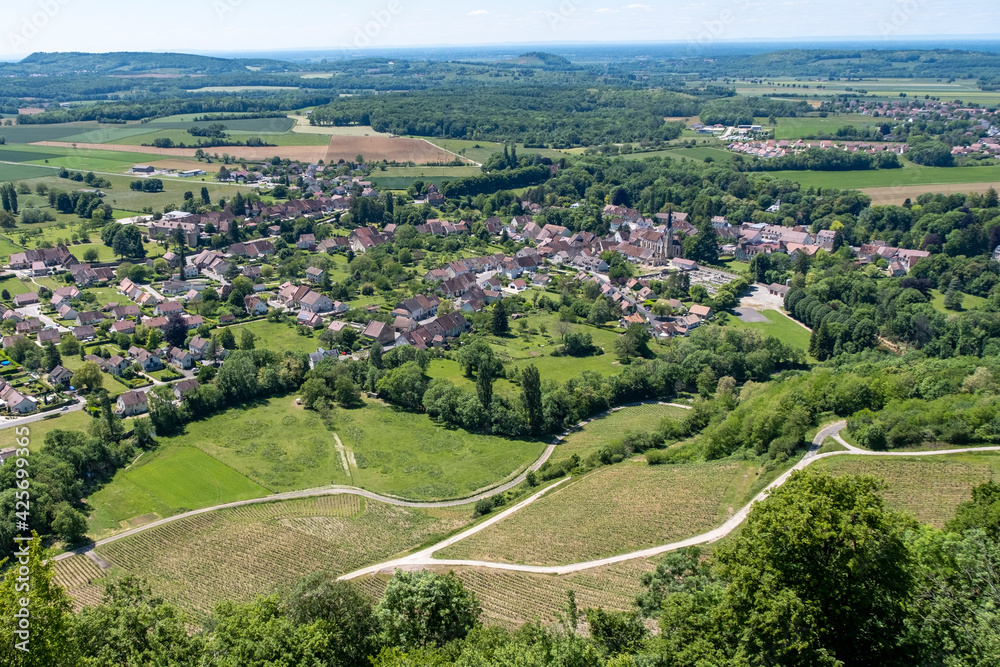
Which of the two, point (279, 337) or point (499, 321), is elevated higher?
point (499, 321)

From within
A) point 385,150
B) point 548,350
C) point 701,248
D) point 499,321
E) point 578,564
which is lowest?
point 548,350

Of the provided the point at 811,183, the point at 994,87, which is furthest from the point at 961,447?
the point at 994,87

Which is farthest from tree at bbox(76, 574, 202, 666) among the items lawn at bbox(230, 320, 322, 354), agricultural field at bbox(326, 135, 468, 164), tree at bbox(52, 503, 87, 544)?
agricultural field at bbox(326, 135, 468, 164)

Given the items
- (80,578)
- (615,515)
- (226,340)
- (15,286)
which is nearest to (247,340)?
(226,340)

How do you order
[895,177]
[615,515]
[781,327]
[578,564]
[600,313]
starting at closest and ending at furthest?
[578,564] < [615,515] < [781,327] < [600,313] < [895,177]

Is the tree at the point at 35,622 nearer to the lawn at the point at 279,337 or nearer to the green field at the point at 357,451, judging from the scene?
the green field at the point at 357,451

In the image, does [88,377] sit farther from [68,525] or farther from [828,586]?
[828,586]
